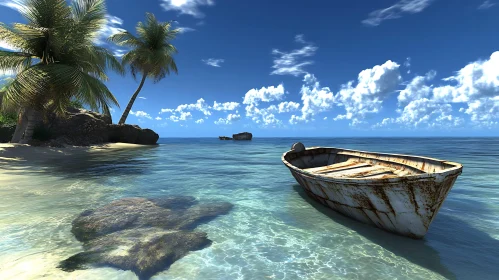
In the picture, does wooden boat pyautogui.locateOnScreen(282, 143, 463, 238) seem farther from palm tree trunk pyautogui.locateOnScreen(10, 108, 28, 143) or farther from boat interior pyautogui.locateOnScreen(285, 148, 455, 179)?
palm tree trunk pyautogui.locateOnScreen(10, 108, 28, 143)

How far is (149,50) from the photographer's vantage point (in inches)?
1344

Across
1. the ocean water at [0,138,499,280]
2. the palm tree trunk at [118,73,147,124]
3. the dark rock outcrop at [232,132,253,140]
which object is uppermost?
the palm tree trunk at [118,73,147,124]

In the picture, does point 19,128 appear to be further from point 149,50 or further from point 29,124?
point 149,50

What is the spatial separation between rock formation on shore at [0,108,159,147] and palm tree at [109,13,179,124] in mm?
1961

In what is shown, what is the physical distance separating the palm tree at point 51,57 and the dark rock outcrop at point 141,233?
46.5 feet

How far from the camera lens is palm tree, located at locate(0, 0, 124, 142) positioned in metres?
16.5

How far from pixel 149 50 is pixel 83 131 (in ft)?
46.3

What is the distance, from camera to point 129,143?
34.2m

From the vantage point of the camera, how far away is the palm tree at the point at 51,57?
1647 cm

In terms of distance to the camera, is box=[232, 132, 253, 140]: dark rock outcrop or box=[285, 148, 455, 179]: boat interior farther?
box=[232, 132, 253, 140]: dark rock outcrop

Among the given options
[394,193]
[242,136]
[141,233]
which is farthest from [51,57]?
[242,136]

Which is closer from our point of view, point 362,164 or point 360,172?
point 360,172

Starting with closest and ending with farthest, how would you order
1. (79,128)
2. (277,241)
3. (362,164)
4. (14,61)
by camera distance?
(277,241) < (362,164) < (14,61) < (79,128)

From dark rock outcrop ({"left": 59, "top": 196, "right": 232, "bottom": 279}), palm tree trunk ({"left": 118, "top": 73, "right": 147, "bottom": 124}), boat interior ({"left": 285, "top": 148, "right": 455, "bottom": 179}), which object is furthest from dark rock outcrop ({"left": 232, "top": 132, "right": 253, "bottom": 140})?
dark rock outcrop ({"left": 59, "top": 196, "right": 232, "bottom": 279})
